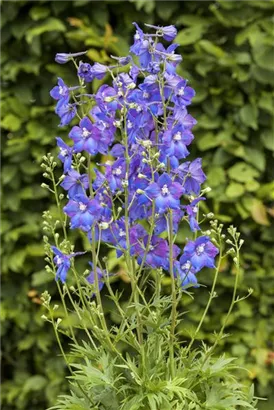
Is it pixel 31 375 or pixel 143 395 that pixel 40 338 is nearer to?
pixel 31 375

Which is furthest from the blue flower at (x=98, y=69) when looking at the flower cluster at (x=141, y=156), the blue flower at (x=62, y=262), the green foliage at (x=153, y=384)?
the green foliage at (x=153, y=384)

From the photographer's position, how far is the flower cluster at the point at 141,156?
1.54 metres

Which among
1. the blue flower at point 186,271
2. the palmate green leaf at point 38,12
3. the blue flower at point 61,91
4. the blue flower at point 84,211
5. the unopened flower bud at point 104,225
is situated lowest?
the palmate green leaf at point 38,12

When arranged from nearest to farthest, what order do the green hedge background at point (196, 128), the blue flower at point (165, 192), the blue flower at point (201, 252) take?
the blue flower at point (165, 192) < the blue flower at point (201, 252) < the green hedge background at point (196, 128)

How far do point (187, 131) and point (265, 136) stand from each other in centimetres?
152

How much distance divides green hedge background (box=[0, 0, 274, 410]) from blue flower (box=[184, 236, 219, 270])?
134cm

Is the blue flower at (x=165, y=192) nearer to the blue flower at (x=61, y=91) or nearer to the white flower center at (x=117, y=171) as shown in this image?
the white flower center at (x=117, y=171)

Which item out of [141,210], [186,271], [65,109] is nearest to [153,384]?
[186,271]

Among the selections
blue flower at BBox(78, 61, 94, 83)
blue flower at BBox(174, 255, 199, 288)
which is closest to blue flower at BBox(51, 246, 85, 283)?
blue flower at BBox(174, 255, 199, 288)

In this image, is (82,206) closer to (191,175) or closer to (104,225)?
(104,225)

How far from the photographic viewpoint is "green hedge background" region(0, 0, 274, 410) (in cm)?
299

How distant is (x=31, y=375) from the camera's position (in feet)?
11.0

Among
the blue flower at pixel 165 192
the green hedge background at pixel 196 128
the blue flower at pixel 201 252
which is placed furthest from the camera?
the green hedge background at pixel 196 128

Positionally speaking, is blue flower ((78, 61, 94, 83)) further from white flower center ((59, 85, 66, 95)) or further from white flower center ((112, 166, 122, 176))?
white flower center ((112, 166, 122, 176))
